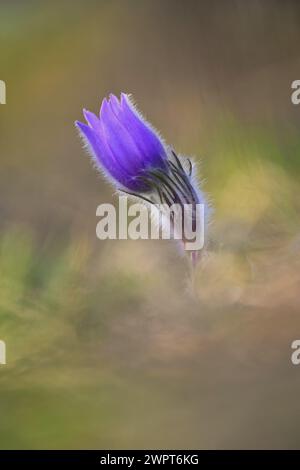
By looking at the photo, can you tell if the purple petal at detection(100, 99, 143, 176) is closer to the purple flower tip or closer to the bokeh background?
the purple flower tip

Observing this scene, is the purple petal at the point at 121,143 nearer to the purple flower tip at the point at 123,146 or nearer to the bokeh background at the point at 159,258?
the purple flower tip at the point at 123,146

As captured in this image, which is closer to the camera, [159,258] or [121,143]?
[121,143]

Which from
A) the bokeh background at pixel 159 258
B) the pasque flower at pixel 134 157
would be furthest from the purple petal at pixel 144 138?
the bokeh background at pixel 159 258

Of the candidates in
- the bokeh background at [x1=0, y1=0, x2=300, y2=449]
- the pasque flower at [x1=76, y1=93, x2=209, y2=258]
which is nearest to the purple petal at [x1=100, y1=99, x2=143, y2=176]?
the pasque flower at [x1=76, y1=93, x2=209, y2=258]

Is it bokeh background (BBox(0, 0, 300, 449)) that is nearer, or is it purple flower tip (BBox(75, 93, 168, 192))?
purple flower tip (BBox(75, 93, 168, 192))

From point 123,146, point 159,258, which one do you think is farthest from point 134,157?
point 159,258

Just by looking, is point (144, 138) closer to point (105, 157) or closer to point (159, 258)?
point (105, 157)

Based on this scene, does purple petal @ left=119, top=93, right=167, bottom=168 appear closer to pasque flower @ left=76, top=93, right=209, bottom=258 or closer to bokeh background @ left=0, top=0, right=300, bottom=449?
pasque flower @ left=76, top=93, right=209, bottom=258

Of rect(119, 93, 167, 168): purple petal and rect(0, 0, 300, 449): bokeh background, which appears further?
rect(0, 0, 300, 449): bokeh background
